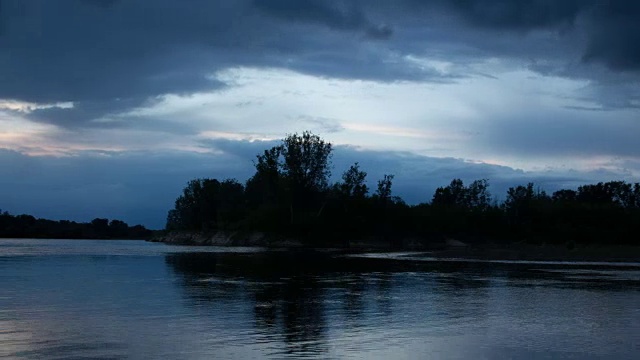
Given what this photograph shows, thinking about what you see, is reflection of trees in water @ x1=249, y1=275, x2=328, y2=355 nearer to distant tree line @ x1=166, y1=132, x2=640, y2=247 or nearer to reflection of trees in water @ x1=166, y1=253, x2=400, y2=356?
reflection of trees in water @ x1=166, y1=253, x2=400, y2=356

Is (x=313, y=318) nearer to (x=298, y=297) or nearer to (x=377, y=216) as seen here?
(x=298, y=297)

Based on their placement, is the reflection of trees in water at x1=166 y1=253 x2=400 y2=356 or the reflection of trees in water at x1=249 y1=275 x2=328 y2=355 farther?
the reflection of trees in water at x1=166 y1=253 x2=400 y2=356

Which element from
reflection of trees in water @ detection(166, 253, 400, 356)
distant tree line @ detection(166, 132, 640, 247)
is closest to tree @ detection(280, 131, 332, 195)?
distant tree line @ detection(166, 132, 640, 247)

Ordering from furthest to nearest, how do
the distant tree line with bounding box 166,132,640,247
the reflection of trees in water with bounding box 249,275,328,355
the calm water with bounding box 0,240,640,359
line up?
1. the distant tree line with bounding box 166,132,640,247
2. the reflection of trees in water with bounding box 249,275,328,355
3. the calm water with bounding box 0,240,640,359

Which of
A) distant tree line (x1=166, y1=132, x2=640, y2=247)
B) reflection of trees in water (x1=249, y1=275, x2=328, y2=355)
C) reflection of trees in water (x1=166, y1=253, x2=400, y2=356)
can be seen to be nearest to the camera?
reflection of trees in water (x1=249, y1=275, x2=328, y2=355)

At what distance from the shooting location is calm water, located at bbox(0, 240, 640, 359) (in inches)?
764

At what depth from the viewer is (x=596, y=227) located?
515 ft

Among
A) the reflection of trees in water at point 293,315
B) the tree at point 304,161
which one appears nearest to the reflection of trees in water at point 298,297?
the reflection of trees in water at point 293,315

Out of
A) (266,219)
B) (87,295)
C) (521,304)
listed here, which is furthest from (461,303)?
(266,219)

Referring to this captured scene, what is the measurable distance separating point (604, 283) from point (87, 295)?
31.0m

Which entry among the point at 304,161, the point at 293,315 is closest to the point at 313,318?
the point at 293,315

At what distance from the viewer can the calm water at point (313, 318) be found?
19.4 m

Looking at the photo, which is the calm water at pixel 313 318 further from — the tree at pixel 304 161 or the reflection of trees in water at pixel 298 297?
the tree at pixel 304 161

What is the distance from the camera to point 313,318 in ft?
84.9
